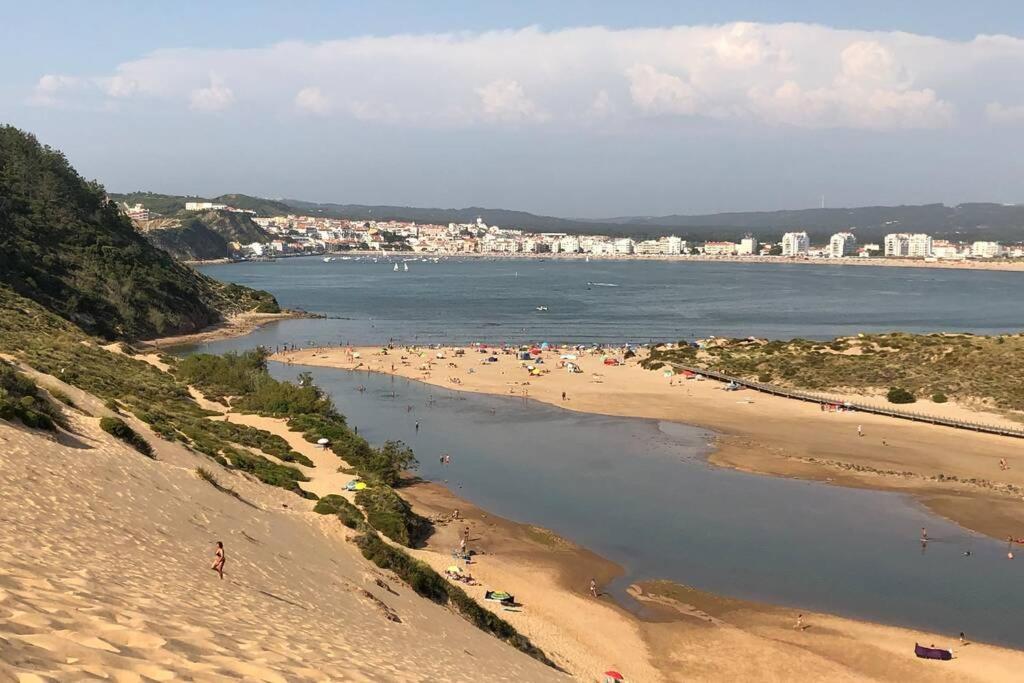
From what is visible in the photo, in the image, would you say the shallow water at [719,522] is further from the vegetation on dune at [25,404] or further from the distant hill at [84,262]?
the distant hill at [84,262]

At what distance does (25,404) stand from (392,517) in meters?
10.4

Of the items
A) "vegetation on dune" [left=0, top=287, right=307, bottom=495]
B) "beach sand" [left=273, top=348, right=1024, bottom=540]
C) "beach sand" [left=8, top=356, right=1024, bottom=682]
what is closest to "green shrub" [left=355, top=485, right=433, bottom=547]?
"beach sand" [left=8, top=356, right=1024, bottom=682]

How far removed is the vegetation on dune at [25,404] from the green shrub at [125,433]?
114cm

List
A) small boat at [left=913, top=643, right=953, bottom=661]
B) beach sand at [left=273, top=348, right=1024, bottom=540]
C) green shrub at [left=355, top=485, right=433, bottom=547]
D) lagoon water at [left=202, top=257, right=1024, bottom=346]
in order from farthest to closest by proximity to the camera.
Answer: lagoon water at [left=202, top=257, right=1024, bottom=346], beach sand at [left=273, top=348, right=1024, bottom=540], green shrub at [left=355, top=485, right=433, bottom=547], small boat at [left=913, top=643, right=953, bottom=661]

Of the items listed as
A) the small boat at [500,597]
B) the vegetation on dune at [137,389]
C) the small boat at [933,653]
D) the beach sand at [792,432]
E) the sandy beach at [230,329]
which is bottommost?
the small boat at [933,653]

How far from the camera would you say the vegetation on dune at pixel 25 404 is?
18.2m

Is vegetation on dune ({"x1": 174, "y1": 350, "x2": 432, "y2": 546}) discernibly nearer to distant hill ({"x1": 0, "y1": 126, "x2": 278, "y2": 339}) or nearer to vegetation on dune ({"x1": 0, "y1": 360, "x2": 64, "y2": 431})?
vegetation on dune ({"x1": 0, "y1": 360, "x2": 64, "y2": 431})

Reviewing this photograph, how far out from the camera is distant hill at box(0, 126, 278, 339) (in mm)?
65562

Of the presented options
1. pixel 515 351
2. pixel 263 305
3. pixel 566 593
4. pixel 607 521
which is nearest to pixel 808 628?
pixel 566 593

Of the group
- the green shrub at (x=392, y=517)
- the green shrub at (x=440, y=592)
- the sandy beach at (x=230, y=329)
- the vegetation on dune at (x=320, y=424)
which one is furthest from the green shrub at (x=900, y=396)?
the sandy beach at (x=230, y=329)

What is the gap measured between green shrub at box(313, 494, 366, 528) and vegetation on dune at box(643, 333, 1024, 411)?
38132 millimetres

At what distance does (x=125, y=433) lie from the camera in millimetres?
21844

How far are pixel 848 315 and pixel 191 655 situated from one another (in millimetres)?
110855

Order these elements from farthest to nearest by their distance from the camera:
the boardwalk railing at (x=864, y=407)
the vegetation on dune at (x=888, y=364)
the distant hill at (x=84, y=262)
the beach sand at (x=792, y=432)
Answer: the distant hill at (x=84, y=262) → the vegetation on dune at (x=888, y=364) → the boardwalk railing at (x=864, y=407) → the beach sand at (x=792, y=432)
